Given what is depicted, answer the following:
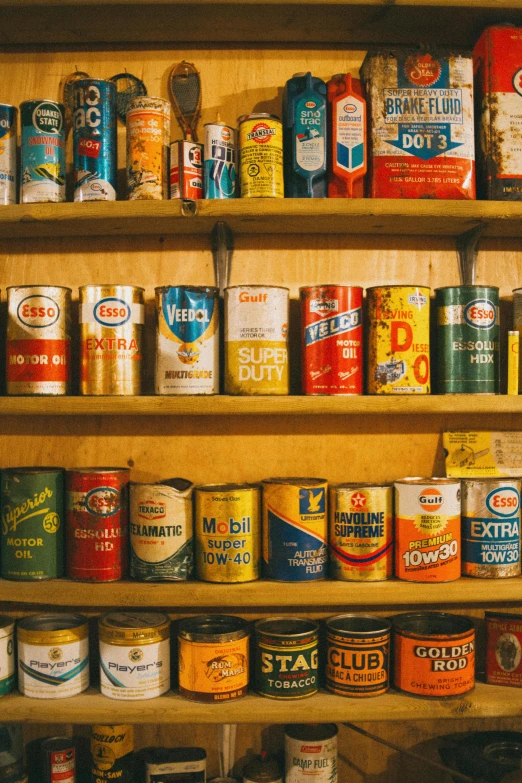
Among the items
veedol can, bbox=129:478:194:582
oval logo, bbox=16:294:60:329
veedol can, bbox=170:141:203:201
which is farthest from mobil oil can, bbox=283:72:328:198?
veedol can, bbox=129:478:194:582

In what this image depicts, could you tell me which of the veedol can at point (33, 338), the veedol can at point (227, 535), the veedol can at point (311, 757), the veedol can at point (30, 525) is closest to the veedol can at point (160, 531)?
the veedol can at point (227, 535)

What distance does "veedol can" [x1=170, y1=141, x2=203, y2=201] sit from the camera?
1.30 metres

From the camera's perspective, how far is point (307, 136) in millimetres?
1298

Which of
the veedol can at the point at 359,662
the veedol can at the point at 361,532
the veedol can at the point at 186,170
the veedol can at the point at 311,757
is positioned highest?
the veedol can at the point at 186,170

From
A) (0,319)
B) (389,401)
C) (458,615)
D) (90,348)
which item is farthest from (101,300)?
(458,615)

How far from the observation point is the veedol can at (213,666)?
49.0 inches

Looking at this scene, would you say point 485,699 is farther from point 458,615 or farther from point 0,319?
point 0,319

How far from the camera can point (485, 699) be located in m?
1.26

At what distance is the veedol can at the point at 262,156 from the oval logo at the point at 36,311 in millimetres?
459

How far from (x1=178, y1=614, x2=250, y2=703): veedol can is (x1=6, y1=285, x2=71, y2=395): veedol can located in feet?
1.89

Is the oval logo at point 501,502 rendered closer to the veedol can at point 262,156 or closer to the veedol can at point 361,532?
the veedol can at point 361,532

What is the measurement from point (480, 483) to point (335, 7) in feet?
3.35

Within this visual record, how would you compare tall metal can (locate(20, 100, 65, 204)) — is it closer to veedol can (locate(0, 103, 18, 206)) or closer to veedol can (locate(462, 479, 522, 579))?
veedol can (locate(0, 103, 18, 206))

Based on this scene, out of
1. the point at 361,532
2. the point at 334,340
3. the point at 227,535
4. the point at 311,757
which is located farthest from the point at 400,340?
A: the point at 311,757
